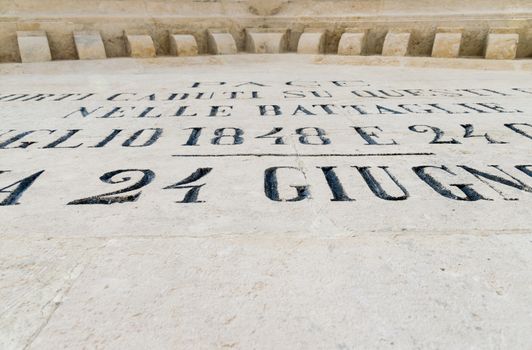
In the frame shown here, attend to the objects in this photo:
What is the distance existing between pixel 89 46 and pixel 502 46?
6.16 meters

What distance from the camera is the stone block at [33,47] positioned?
239 inches

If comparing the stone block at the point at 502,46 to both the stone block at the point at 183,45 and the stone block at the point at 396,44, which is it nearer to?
the stone block at the point at 396,44

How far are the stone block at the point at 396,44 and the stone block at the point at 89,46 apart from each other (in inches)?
173

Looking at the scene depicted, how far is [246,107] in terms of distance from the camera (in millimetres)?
3461

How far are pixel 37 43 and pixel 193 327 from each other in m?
6.47

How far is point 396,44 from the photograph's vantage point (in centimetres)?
653

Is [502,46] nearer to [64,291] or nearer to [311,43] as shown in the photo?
[311,43]

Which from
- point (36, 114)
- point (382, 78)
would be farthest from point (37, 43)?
point (382, 78)

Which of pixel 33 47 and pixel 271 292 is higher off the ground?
pixel 33 47

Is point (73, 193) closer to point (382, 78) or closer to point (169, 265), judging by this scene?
point (169, 265)

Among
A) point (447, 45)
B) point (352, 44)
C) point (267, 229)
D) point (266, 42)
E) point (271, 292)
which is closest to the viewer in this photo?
point (271, 292)

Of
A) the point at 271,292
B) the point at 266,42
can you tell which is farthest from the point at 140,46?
the point at 271,292

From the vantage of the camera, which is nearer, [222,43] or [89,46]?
[89,46]

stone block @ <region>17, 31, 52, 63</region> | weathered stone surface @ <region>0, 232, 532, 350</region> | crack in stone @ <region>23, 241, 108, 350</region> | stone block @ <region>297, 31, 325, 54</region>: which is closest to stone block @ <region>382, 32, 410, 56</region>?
stone block @ <region>297, 31, 325, 54</region>
